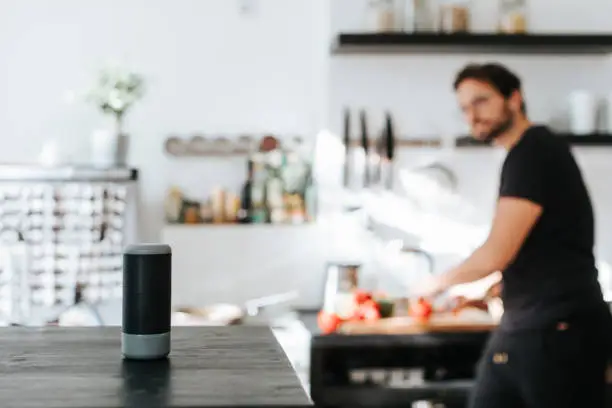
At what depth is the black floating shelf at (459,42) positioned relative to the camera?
3.54 m

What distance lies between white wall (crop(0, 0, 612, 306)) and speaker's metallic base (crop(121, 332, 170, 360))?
2168mm

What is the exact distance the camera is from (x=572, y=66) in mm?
3795

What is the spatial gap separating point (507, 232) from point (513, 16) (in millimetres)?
1468

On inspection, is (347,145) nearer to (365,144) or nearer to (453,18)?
(365,144)

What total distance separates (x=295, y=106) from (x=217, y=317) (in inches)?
39.1

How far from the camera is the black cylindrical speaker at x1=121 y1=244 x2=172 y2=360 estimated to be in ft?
5.26

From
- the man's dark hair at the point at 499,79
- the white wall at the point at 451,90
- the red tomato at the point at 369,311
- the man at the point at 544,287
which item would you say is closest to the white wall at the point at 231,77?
the white wall at the point at 451,90

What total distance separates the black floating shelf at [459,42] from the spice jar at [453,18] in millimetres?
72

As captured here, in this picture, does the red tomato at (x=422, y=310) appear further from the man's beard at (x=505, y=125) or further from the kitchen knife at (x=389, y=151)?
the man's beard at (x=505, y=125)

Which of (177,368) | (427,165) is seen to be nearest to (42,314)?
(427,165)

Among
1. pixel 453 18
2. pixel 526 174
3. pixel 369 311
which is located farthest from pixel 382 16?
pixel 526 174

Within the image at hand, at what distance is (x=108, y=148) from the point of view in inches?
142

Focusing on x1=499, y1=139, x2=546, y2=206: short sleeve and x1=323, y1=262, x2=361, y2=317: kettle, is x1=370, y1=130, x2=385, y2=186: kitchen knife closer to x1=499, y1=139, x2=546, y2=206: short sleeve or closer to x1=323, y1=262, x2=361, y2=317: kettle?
x1=323, y1=262, x2=361, y2=317: kettle

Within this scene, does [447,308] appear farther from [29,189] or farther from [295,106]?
[29,189]
